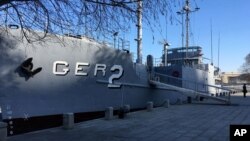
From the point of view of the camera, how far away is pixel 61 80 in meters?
15.3

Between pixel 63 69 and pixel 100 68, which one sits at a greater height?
pixel 100 68

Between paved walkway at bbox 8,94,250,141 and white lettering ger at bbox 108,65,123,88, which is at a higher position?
white lettering ger at bbox 108,65,123,88

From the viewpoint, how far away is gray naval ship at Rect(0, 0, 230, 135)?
13727 millimetres

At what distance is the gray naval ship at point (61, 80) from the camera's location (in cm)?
1373

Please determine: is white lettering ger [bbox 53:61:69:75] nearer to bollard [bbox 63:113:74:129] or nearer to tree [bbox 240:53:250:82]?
bollard [bbox 63:113:74:129]

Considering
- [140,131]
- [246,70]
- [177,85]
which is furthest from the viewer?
[246,70]

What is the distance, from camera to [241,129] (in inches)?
215

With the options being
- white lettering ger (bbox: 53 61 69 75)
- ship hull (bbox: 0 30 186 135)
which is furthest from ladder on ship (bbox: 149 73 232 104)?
white lettering ger (bbox: 53 61 69 75)

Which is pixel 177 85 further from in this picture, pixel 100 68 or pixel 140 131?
pixel 140 131

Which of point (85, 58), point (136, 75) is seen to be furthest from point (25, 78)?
point (136, 75)

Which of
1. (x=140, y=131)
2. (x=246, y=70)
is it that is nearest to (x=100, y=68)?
(x=140, y=131)

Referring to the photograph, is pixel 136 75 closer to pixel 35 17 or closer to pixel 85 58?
pixel 85 58

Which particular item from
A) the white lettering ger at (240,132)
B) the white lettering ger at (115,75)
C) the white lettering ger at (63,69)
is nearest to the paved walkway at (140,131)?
the white lettering ger at (63,69)

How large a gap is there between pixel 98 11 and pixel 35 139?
3785 millimetres
